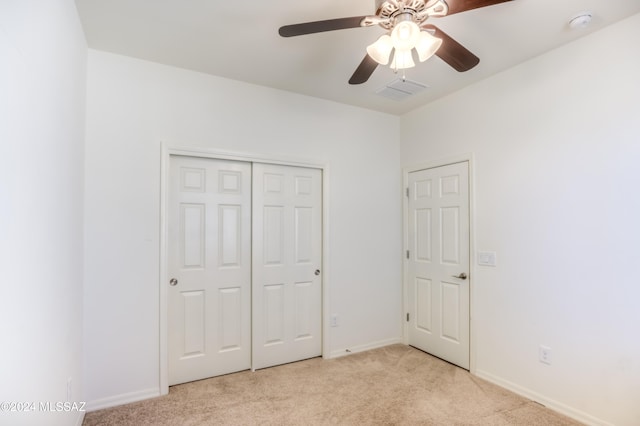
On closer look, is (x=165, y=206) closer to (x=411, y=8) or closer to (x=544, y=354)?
(x=411, y=8)

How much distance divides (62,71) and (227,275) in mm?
1891

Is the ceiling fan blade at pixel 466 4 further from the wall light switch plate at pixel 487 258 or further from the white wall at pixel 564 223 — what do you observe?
the wall light switch plate at pixel 487 258

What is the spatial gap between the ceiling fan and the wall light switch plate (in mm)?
1752

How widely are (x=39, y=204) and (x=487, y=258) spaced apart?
3113mm

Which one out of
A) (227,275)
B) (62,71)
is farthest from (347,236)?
(62,71)

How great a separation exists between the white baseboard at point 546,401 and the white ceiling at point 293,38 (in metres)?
2.48

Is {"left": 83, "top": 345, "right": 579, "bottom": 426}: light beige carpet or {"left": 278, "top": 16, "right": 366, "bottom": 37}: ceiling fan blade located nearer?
{"left": 278, "top": 16, "right": 366, "bottom": 37}: ceiling fan blade

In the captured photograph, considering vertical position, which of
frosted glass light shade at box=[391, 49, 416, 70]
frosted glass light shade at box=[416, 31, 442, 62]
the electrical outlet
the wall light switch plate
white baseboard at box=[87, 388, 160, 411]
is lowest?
white baseboard at box=[87, 388, 160, 411]

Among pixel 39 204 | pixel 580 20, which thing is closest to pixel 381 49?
pixel 580 20

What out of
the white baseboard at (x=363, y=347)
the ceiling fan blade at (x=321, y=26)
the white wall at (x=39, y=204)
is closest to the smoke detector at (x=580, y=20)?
the ceiling fan blade at (x=321, y=26)

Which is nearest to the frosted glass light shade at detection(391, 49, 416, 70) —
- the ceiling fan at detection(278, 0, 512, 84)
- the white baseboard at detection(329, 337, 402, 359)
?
the ceiling fan at detection(278, 0, 512, 84)

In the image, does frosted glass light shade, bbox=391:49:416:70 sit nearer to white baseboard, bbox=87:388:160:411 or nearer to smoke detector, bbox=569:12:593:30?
smoke detector, bbox=569:12:593:30

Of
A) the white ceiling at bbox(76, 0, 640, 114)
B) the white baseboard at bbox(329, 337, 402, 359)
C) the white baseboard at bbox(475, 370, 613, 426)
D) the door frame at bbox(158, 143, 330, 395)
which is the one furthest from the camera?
the white baseboard at bbox(329, 337, 402, 359)

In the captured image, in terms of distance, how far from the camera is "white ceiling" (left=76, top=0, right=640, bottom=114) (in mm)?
2006
